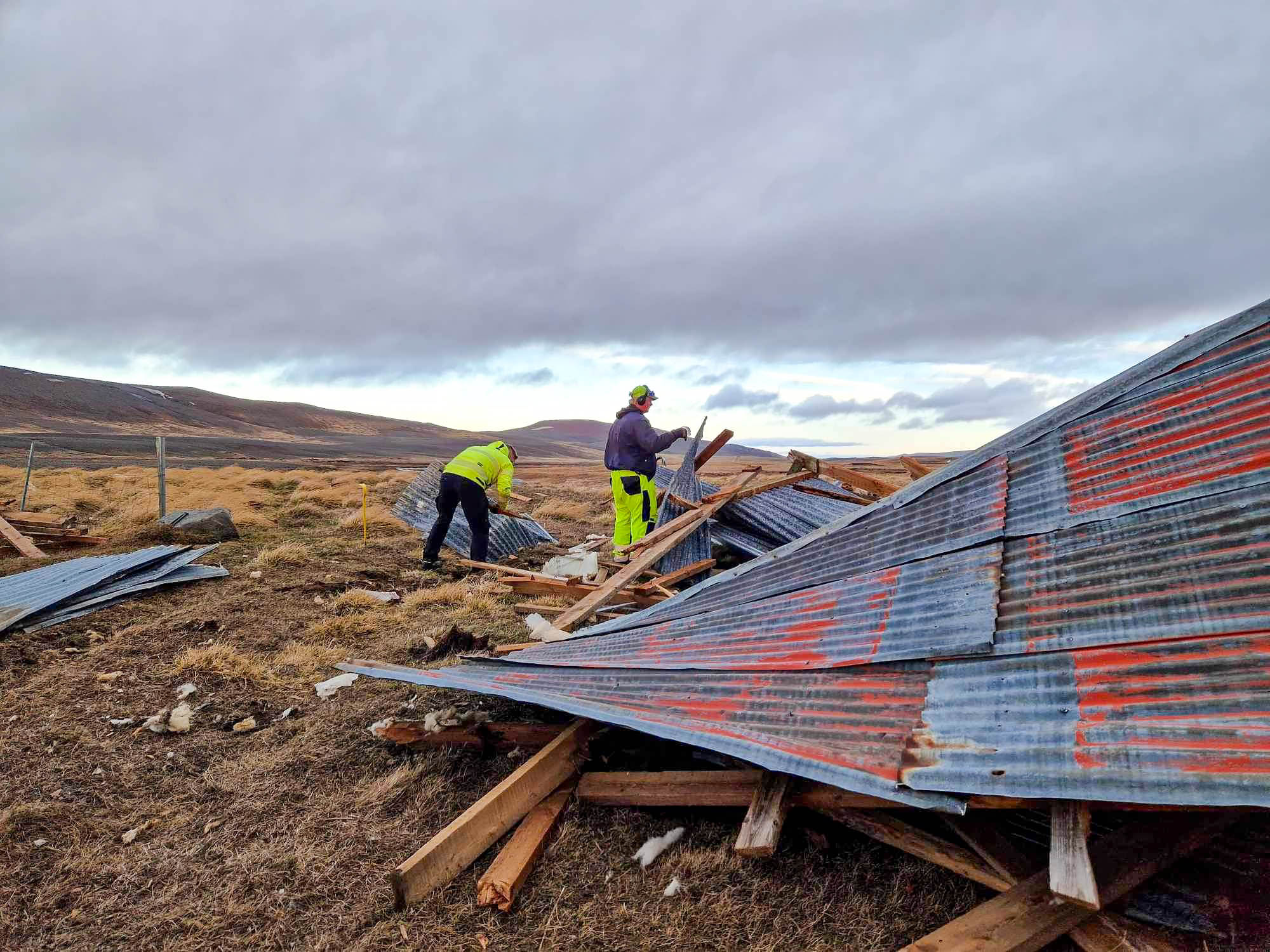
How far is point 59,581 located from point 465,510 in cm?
395

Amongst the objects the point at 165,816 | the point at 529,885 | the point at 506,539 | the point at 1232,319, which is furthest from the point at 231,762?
the point at 506,539

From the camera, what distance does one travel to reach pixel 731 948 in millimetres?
2393

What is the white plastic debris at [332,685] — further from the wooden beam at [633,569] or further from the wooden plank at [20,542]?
the wooden plank at [20,542]

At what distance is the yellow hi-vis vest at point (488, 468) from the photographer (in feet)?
27.9

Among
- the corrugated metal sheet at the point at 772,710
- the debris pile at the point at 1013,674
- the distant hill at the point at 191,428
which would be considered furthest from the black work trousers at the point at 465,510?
the distant hill at the point at 191,428

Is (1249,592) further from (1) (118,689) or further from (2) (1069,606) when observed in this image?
(1) (118,689)

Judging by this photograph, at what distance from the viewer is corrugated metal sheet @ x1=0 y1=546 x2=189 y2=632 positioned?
630 centimetres

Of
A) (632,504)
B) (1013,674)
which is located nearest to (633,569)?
(632,504)

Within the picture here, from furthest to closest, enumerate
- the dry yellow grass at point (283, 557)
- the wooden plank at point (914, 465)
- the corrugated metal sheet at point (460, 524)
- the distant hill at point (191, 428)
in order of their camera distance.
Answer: the distant hill at point (191, 428) → the corrugated metal sheet at point (460, 524) → the dry yellow grass at point (283, 557) → the wooden plank at point (914, 465)

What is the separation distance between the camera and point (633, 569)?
21.3ft

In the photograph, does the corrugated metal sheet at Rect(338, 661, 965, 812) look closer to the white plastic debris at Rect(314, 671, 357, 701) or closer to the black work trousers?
the white plastic debris at Rect(314, 671, 357, 701)

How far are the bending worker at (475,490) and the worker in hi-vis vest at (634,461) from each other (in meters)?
1.70

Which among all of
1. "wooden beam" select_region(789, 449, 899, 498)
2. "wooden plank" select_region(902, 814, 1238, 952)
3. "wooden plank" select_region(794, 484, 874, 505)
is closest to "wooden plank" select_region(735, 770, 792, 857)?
"wooden plank" select_region(902, 814, 1238, 952)

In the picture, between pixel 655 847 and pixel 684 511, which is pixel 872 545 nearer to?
pixel 655 847
